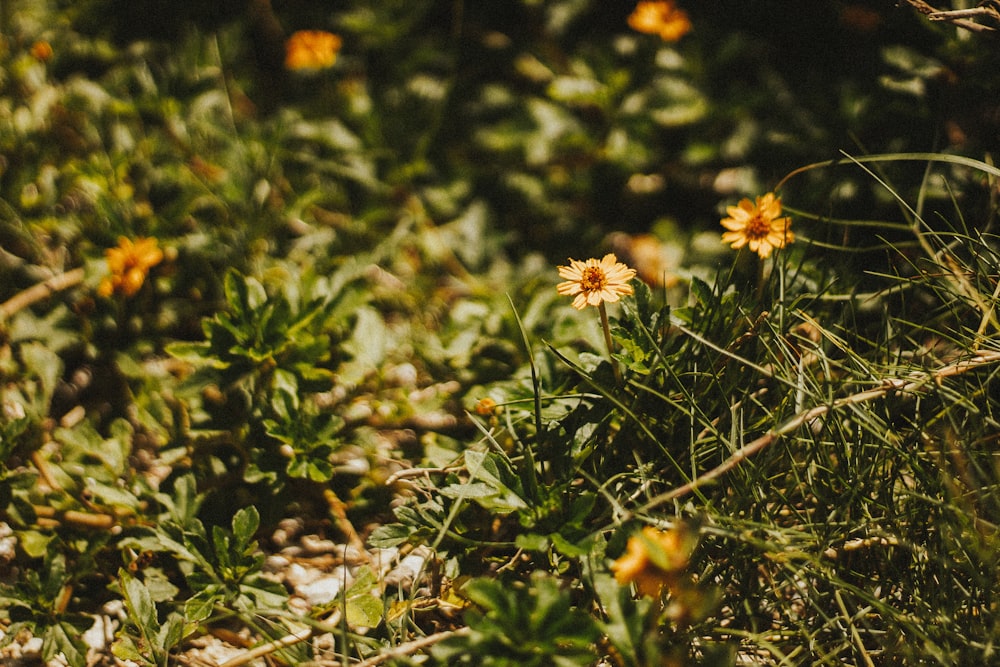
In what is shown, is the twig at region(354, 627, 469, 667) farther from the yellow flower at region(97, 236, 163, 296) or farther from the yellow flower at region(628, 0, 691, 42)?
the yellow flower at region(628, 0, 691, 42)

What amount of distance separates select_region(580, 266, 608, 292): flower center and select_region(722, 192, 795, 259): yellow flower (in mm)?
258

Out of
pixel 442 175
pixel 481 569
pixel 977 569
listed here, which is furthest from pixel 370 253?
pixel 977 569

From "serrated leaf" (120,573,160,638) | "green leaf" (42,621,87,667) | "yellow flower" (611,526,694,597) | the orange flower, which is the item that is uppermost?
the orange flower

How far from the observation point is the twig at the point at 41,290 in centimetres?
165

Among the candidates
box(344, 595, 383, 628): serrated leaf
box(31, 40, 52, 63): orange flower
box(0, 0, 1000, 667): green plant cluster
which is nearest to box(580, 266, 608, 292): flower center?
box(0, 0, 1000, 667): green plant cluster

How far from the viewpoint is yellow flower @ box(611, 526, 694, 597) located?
963 mm

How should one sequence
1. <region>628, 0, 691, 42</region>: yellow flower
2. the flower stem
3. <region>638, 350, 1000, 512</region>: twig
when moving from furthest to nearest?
1. <region>628, 0, 691, 42</region>: yellow flower
2. the flower stem
3. <region>638, 350, 1000, 512</region>: twig

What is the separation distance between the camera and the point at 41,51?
2.03m

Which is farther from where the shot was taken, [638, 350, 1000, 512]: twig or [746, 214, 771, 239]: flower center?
[746, 214, 771, 239]: flower center

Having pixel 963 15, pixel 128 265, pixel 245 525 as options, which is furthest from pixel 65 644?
pixel 963 15

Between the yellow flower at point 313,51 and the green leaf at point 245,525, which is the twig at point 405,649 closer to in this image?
the green leaf at point 245,525

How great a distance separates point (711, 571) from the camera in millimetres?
1095

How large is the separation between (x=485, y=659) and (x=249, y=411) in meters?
0.76

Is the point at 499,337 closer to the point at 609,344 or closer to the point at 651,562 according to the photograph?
the point at 609,344
